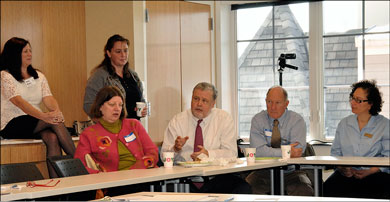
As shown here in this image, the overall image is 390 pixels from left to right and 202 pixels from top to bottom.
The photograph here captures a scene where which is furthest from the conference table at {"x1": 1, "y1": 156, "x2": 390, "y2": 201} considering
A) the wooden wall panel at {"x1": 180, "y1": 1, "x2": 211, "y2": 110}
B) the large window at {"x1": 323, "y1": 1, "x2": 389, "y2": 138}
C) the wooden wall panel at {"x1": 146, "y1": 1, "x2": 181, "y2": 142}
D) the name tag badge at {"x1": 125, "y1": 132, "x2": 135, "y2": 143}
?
the large window at {"x1": 323, "y1": 1, "x2": 389, "y2": 138}

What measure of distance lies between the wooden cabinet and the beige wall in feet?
0.80

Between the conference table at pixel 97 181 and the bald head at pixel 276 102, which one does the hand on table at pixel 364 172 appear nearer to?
the bald head at pixel 276 102

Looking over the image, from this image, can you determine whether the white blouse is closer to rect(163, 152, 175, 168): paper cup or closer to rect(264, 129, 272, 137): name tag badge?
rect(163, 152, 175, 168): paper cup

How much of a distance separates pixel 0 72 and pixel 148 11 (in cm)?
171

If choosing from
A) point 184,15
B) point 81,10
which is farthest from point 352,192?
point 81,10


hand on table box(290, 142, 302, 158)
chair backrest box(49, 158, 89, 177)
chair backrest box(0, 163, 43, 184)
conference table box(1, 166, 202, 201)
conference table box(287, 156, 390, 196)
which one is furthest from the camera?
hand on table box(290, 142, 302, 158)

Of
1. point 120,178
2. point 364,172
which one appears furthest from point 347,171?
point 120,178

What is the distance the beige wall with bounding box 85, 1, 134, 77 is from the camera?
5.79 meters

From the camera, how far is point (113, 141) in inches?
162

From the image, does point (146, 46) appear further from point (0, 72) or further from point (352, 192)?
point (352, 192)

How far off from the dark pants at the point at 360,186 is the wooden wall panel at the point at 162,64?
2.20 metres

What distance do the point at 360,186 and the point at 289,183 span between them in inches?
21.4

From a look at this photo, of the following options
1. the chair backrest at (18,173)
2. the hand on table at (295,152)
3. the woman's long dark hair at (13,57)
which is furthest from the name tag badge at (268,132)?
the woman's long dark hair at (13,57)

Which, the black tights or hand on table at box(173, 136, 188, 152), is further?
the black tights
